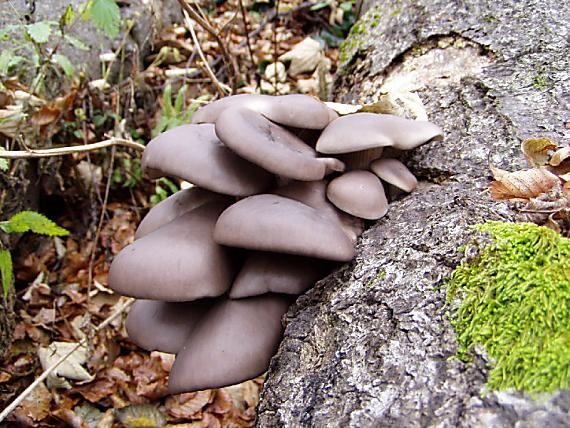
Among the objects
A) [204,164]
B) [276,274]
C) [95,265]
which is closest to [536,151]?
[276,274]

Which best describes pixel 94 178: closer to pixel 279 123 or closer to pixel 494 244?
pixel 279 123

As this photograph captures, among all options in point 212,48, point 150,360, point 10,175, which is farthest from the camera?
point 212,48

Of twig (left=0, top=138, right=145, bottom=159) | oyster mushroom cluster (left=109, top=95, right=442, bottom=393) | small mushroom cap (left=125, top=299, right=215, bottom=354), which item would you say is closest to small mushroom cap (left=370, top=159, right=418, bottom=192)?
oyster mushroom cluster (left=109, top=95, right=442, bottom=393)

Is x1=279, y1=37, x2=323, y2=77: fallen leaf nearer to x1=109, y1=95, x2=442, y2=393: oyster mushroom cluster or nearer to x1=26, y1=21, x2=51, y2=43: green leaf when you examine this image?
x1=26, y1=21, x2=51, y2=43: green leaf

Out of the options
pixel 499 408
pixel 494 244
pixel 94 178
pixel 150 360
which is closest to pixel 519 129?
pixel 494 244

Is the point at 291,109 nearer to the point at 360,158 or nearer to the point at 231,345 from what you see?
the point at 360,158
